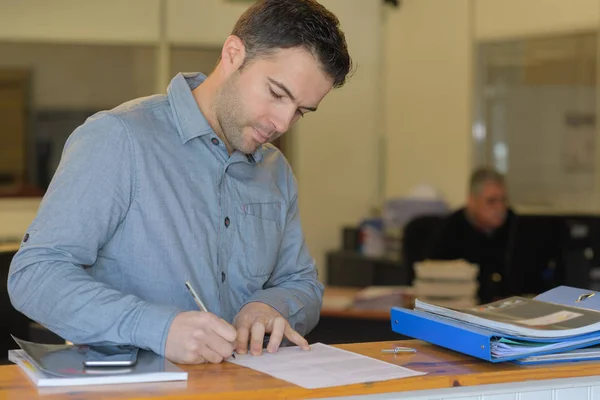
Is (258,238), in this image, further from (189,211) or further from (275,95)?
(275,95)

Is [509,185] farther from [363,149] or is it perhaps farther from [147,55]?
[147,55]

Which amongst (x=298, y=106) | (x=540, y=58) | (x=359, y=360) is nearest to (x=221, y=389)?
(x=359, y=360)

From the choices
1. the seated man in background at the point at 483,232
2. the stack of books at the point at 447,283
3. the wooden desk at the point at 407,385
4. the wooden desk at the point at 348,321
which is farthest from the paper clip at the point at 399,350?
the seated man in background at the point at 483,232

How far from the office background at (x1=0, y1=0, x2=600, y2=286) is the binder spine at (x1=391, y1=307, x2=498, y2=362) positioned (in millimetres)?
4570

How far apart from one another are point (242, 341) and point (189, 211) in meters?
0.33

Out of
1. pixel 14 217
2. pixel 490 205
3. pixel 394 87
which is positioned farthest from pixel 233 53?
pixel 394 87

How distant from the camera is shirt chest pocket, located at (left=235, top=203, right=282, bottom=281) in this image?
223 cm

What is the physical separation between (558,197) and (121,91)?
131 inches

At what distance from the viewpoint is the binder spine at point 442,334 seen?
71.8 inches

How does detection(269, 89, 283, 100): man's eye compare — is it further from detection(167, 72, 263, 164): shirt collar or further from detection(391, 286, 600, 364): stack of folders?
detection(391, 286, 600, 364): stack of folders

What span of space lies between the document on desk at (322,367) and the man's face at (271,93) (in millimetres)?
482

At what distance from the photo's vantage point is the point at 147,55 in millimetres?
7551

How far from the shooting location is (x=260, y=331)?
1.96m

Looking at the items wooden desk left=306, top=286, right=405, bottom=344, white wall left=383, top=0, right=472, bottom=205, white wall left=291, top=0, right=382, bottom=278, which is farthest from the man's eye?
white wall left=291, top=0, right=382, bottom=278
